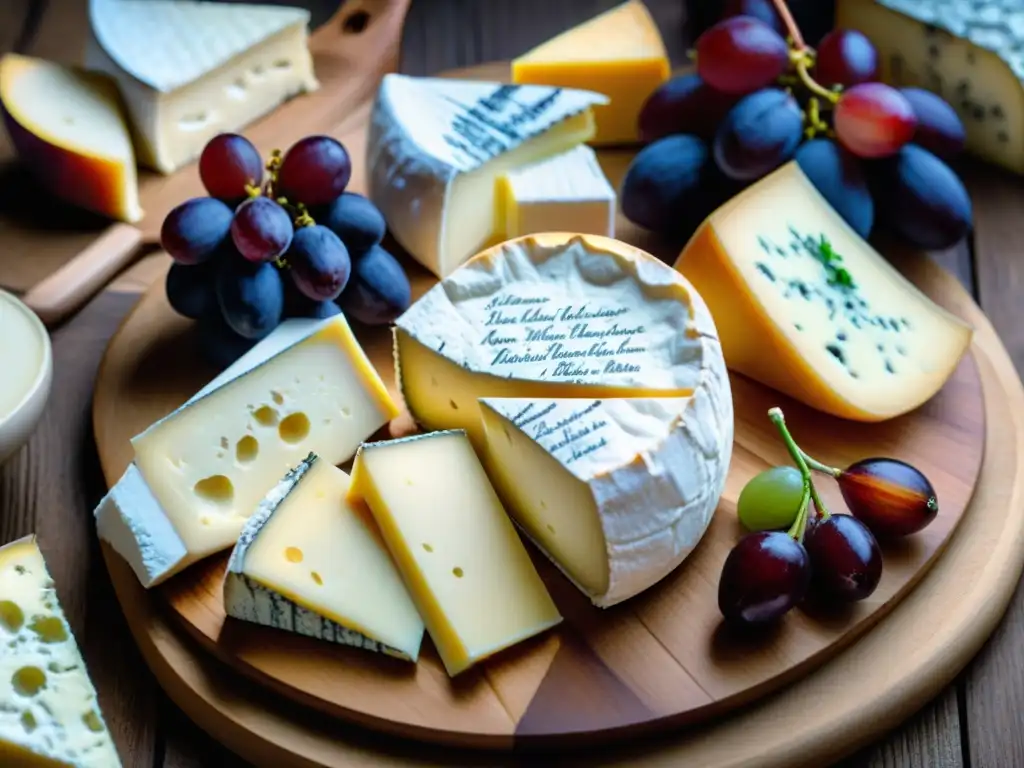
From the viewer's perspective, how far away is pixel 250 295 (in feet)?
5.33

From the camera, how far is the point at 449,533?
1437 millimetres

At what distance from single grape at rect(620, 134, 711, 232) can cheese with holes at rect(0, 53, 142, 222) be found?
2.52 feet

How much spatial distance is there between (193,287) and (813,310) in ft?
2.68

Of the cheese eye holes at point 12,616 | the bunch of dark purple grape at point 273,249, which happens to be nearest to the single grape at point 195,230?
the bunch of dark purple grape at point 273,249

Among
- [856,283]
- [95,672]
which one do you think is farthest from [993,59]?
[95,672]

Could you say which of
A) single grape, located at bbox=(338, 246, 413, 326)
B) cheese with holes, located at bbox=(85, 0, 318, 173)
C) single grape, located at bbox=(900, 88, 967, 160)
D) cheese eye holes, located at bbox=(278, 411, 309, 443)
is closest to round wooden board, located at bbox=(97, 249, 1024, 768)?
cheese eye holes, located at bbox=(278, 411, 309, 443)

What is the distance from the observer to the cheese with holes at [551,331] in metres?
1.47

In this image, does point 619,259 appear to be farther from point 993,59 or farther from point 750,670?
point 993,59

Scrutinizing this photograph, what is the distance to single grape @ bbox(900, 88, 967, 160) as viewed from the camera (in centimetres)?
184

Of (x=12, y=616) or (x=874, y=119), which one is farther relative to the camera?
(x=874, y=119)

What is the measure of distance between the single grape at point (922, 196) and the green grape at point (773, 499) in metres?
0.51

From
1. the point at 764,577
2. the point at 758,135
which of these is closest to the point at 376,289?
the point at 758,135

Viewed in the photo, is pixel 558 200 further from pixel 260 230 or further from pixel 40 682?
pixel 40 682

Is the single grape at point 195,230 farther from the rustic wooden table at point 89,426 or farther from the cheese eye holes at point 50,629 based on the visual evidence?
the cheese eye holes at point 50,629
